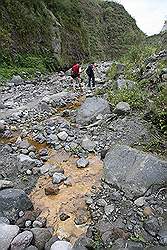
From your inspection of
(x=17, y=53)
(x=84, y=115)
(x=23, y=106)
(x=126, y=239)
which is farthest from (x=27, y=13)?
(x=126, y=239)

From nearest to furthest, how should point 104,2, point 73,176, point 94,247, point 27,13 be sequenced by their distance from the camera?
point 94,247 < point 73,176 < point 27,13 < point 104,2

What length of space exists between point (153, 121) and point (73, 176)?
256cm

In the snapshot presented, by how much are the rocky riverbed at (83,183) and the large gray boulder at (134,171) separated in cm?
2

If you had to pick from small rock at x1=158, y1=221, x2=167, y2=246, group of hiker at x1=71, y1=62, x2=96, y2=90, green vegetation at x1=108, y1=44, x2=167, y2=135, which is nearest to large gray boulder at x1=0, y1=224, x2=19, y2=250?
small rock at x1=158, y1=221, x2=167, y2=246

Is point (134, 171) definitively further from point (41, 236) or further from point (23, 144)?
point (23, 144)

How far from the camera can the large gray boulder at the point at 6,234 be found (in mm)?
6074

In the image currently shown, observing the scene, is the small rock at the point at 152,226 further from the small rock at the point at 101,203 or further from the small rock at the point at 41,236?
the small rock at the point at 41,236

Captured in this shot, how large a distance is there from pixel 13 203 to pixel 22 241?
946 millimetres

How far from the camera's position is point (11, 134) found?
1030 centimetres

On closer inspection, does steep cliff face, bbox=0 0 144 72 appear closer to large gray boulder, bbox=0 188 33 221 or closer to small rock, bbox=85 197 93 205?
large gray boulder, bbox=0 188 33 221

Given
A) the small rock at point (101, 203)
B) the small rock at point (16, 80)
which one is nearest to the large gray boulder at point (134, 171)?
the small rock at point (101, 203)

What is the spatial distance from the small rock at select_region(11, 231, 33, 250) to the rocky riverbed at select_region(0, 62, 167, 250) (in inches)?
0.6

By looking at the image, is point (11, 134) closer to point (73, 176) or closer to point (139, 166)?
point (73, 176)

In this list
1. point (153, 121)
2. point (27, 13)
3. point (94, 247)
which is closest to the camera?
point (94, 247)
